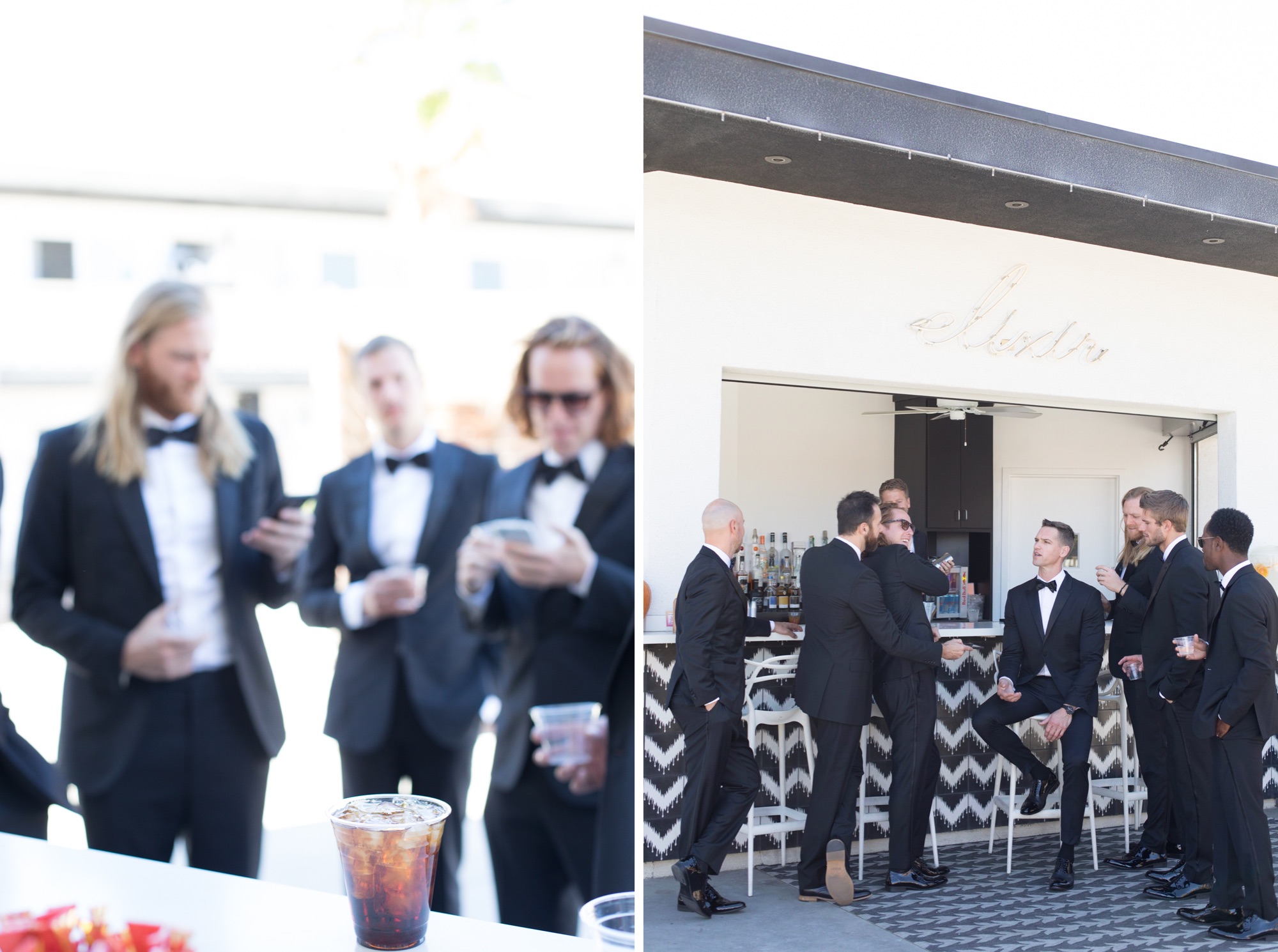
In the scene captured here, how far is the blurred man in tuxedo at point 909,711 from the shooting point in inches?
188

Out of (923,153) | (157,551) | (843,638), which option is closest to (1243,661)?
(843,638)

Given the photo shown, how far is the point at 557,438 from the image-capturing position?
5.34 feet

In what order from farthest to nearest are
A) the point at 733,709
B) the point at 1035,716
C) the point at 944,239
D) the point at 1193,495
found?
the point at 1193,495 < the point at 944,239 < the point at 1035,716 < the point at 733,709

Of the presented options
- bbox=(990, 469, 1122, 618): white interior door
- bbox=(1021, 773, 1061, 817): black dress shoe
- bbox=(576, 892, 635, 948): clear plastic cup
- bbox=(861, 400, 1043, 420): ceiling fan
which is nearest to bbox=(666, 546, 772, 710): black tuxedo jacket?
bbox=(1021, 773, 1061, 817): black dress shoe

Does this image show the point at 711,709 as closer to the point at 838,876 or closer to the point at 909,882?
the point at 838,876

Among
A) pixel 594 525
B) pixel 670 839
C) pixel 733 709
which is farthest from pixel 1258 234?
pixel 594 525

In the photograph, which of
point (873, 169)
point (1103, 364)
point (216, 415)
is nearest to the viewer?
point (216, 415)

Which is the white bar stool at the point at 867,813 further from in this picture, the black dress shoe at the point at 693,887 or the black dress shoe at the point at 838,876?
the black dress shoe at the point at 693,887

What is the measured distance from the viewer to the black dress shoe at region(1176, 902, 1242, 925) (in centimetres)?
424

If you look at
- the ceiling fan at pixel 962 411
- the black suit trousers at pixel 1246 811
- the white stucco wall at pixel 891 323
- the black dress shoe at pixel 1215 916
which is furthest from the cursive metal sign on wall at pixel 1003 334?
the black dress shoe at pixel 1215 916

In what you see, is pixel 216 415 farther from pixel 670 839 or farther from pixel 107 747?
pixel 670 839

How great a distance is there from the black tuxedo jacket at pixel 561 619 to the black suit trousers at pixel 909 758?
11.3ft

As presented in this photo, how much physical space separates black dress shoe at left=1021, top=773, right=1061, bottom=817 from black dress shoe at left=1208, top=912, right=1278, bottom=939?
0.96m

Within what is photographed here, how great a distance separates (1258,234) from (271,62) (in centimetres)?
582
